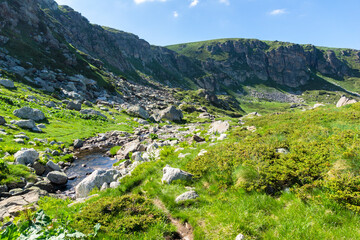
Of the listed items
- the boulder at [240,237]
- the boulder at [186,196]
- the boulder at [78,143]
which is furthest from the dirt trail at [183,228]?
the boulder at [78,143]

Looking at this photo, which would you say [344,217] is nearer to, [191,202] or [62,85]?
[191,202]

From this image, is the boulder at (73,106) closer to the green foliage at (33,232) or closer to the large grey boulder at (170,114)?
the large grey boulder at (170,114)

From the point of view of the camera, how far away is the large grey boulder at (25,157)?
15.6 m

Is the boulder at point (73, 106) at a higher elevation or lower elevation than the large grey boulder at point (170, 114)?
higher

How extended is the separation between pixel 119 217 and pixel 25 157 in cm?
1509

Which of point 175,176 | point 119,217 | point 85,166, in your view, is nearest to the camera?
point 119,217

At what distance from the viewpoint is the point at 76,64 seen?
74.9 metres

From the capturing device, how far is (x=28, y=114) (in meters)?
28.1

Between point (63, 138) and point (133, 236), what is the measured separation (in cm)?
2606

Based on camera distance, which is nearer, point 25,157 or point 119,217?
point 119,217

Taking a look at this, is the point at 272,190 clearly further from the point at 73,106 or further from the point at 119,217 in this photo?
the point at 73,106

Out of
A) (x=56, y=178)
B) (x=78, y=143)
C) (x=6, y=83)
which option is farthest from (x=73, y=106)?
(x=56, y=178)

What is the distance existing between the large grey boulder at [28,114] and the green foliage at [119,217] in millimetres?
29618

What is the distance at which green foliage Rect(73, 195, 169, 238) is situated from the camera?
20.4 feet
